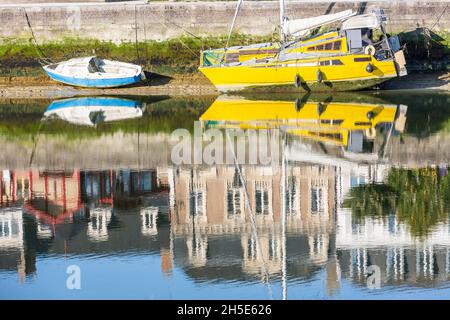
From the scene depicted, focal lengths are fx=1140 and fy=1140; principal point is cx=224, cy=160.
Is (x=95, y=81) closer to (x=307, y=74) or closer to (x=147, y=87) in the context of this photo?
(x=147, y=87)

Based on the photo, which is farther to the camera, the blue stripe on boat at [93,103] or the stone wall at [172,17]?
the stone wall at [172,17]

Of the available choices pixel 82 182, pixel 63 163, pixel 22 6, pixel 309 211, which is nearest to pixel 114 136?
pixel 63 163

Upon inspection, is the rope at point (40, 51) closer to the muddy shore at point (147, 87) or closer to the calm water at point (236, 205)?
the muddy shore at point (147, 87)

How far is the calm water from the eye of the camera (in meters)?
21.2

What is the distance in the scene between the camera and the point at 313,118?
39.4 metres

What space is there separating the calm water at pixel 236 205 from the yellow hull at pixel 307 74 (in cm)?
291

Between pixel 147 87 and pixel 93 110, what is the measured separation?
5534 millimetres

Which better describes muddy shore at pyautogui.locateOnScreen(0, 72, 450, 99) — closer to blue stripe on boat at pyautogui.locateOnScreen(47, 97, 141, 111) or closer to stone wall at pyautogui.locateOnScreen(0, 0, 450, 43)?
blue stripe on boat at pyautogui.locateOnScreen(47, 97, 141, 111)

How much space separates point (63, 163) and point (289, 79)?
1530 cm

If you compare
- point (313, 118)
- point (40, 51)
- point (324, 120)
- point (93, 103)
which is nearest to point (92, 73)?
point (93, 103)

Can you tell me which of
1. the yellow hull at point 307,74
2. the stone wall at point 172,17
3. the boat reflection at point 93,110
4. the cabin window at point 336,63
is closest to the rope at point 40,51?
the stone wall at point 172,17

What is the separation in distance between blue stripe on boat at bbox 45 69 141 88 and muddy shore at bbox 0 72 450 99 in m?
0.39

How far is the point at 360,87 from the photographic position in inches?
1822

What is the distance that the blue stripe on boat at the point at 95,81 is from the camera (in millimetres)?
47688
